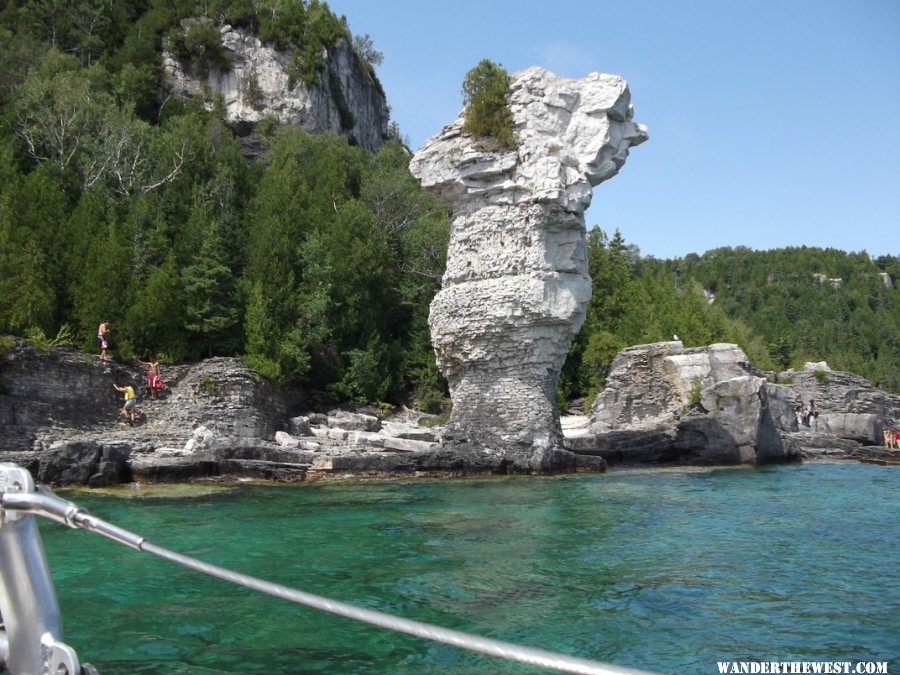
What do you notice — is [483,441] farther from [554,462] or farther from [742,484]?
[742,484]

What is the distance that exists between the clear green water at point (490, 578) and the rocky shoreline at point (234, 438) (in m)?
2.26

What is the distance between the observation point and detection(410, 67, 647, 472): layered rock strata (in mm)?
19775

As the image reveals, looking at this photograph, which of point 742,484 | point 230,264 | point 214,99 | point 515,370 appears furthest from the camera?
point 214,99

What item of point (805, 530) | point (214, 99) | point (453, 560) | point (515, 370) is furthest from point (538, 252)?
point (214, 99)

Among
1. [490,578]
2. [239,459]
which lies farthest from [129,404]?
[490,578]

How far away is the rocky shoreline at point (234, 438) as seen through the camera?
17000 millimetres

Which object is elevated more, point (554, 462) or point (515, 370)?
point (515, 370)

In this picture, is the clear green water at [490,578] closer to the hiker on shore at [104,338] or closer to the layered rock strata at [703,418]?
the hiker on shore at [104,338]

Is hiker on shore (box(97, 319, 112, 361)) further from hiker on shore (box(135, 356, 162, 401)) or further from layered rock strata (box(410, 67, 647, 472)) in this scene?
layered rock strata (box(410, 67, 647, 472))

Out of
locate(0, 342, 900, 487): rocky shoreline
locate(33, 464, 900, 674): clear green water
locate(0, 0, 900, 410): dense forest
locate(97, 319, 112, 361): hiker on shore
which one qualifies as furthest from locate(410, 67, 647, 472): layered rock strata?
locate(97, 319, 112, 361): hiker on shore

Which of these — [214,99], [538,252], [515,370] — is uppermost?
[214,99]

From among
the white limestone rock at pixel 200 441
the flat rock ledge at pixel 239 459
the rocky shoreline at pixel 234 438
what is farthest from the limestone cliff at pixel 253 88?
the flat rock ledge at pixel 239 459

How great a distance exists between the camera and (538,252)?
65.0ft

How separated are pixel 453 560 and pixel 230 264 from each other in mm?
21244
